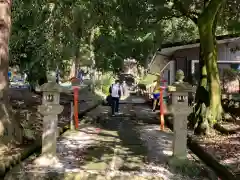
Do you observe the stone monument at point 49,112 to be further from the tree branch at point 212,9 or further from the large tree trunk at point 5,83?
the tree branch at point 212,9

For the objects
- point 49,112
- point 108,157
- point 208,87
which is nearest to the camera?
point 49,112

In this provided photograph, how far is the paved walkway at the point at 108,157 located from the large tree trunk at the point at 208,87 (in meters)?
1.20

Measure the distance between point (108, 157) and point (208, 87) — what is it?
526cm

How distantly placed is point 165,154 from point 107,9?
688cm

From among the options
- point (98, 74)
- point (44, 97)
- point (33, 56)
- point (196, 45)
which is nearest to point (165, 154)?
point (44, 97)

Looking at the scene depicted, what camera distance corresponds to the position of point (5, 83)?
966 cm

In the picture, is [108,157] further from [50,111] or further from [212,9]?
[212,9]

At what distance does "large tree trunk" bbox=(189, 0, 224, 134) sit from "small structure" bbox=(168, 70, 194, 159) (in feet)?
11.4

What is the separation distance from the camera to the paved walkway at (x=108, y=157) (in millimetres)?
7541

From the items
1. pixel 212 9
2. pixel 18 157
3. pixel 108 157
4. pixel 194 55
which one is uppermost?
pixel 212 9

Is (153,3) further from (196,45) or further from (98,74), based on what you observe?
(98,74)

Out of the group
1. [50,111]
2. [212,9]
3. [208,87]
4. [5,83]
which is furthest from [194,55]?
[50,111]

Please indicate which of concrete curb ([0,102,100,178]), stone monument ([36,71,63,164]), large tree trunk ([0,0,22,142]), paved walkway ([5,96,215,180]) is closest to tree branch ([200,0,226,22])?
paved walkway ([5,96,215,180])

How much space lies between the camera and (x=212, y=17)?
1297 cm
